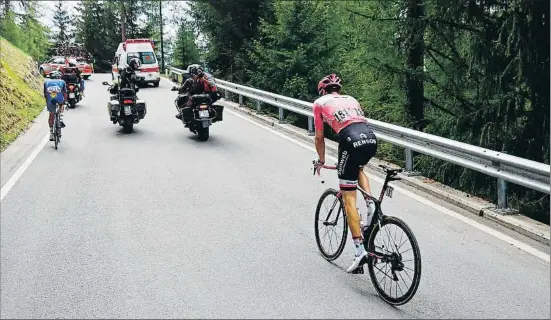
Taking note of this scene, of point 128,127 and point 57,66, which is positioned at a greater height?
point 57,66

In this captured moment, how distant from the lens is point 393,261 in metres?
5.04

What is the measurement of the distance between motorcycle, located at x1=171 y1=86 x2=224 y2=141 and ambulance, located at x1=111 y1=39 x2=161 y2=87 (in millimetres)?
19847

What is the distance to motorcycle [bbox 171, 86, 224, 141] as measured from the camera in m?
14.3

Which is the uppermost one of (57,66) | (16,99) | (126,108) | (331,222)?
(57,66)

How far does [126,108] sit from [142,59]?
20.1 meters

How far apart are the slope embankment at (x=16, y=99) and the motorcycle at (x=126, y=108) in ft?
8.71

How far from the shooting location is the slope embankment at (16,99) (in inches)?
642

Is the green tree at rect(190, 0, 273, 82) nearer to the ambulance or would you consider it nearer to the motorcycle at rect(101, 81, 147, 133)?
the ambulance

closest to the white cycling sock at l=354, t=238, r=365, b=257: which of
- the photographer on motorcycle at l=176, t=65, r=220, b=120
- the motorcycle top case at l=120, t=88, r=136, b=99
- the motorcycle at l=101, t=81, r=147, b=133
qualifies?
the photographer on motorcycle at l=176, t=65, r=220, b=120

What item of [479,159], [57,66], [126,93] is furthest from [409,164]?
[57,66]

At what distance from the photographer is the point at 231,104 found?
2295cm

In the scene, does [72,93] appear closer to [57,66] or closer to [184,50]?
[57,66]

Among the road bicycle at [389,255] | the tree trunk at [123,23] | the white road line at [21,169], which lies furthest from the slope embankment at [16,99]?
the tree trunk at [123,23]

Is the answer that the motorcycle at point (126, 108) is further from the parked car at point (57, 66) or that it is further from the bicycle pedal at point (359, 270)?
the parked car at point (57, 66)
